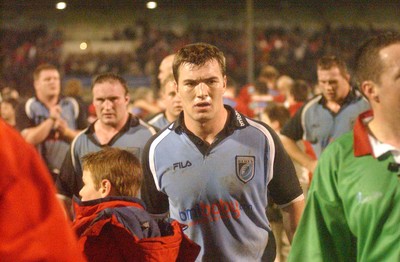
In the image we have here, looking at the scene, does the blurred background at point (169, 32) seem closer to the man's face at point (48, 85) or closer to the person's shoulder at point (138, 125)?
the man's face at point (48, 85)

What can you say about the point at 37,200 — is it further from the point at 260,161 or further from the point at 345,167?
the point at 260,161

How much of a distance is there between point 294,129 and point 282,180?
359cm

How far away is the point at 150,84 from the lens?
24.7 metres

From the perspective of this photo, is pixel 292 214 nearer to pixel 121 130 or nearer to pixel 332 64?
pixel 121 130

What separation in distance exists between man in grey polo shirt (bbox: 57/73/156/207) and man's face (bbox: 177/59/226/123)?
1682 millimetres

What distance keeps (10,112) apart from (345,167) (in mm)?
8844

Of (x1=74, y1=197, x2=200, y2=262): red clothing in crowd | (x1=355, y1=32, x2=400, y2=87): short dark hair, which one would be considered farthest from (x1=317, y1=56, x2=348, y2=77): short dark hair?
(x1=355, y1=32, x2=400, y2=87): short dark hair

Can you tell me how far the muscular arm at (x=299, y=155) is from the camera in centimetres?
826

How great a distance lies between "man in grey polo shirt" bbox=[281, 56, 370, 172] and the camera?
28.5ft

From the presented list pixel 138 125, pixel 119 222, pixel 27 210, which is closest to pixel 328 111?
pixel 138 125

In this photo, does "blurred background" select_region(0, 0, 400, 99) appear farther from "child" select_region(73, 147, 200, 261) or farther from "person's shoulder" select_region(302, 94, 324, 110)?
"child" select_region(73, 147, 200, 261)

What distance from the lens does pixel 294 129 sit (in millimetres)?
8766

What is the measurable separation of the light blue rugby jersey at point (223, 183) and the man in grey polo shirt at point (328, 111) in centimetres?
341

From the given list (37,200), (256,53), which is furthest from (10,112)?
(256,53)
